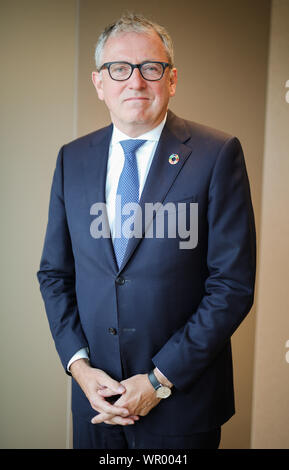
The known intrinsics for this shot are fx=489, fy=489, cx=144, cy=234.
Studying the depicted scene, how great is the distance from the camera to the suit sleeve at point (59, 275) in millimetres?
1884

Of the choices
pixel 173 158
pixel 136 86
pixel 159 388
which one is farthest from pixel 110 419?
pixel 136 86

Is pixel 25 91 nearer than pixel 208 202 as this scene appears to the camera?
No

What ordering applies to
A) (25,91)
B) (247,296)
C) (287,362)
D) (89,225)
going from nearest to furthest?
1. (247,296)
2. (89,225)
3. (25,91)
4. (287,362)

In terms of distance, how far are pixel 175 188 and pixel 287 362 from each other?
1426mm

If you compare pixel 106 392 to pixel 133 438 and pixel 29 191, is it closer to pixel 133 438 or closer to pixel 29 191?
pixel 133 438

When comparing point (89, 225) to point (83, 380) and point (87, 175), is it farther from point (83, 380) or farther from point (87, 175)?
point (83, 380)

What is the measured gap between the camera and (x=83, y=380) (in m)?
1.79

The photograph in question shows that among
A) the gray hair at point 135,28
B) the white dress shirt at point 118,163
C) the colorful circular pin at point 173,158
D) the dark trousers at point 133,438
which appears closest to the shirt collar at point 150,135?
the white dress shirt at point 118,163

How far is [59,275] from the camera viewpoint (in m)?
1.95

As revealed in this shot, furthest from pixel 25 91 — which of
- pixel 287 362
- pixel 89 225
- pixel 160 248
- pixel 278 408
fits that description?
pixel 278 408

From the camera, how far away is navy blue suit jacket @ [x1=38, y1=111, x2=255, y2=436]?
1.66m

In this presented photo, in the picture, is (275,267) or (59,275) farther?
(275,267)

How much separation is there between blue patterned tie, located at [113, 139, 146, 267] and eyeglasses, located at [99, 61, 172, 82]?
0.23m

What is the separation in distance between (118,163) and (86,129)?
2.32 ft
